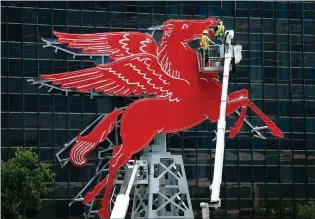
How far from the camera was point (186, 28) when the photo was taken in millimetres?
35094

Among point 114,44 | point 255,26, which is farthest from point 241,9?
point 114,44

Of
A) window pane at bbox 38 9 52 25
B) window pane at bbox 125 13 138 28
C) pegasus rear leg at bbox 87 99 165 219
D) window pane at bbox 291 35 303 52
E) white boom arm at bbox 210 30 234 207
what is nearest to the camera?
white boom arm at bbox 210 30 234 207

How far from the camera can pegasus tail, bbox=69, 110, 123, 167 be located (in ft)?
113

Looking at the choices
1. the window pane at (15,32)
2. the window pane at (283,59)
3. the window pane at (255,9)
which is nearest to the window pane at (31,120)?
the window pane at (15,32)

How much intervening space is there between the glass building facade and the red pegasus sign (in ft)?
38.8

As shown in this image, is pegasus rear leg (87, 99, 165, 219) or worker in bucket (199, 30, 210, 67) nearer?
pegasus rear leg (87, 99, 165, 219)

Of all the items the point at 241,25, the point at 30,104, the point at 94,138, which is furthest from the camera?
the point at 241,25

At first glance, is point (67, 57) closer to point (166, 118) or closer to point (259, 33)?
point (259, 33)

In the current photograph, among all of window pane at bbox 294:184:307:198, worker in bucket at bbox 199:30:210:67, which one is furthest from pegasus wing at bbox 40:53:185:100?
window pane at bbox 294:184:307:198

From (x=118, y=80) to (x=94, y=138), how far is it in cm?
260

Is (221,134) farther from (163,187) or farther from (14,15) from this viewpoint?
(14,15)

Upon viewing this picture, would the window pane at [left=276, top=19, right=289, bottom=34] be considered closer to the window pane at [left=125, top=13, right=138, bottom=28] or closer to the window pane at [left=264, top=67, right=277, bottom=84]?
the window pane at [left=264, top=67, right=277, bottom=84]

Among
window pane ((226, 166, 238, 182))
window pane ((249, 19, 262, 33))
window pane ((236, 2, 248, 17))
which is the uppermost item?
window pane ((236, 2, 248, 17))

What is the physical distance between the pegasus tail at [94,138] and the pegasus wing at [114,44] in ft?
8.51
